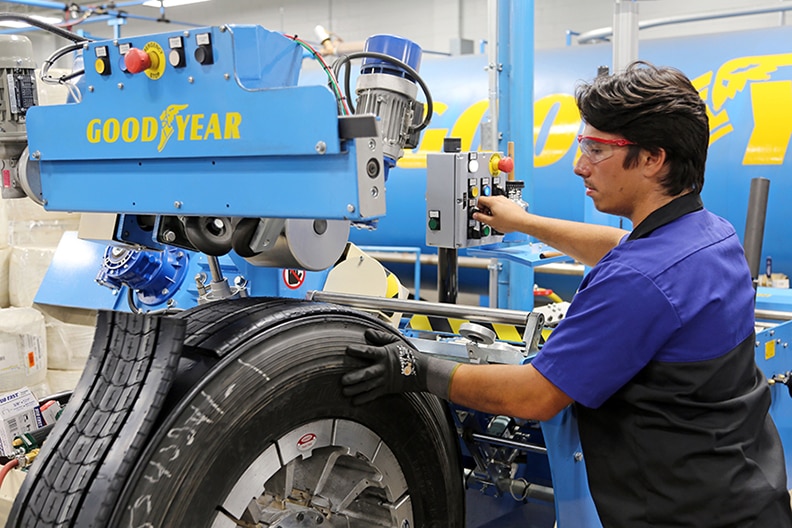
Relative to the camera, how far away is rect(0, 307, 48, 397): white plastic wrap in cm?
346

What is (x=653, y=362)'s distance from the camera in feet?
4.78

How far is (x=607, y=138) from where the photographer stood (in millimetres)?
1554

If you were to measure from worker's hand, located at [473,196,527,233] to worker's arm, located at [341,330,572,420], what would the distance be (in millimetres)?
869

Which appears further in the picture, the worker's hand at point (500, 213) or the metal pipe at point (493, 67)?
the metal pipe at point (493, 67)

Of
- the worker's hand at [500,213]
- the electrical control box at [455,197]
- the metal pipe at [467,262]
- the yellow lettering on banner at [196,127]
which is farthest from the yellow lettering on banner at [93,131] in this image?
the metal pipe at [467,262]

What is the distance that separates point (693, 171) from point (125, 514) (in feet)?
3.92

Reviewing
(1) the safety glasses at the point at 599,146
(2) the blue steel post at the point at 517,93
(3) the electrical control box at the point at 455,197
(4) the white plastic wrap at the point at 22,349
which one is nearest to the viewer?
(1) the safety glasses at the point at 599,146

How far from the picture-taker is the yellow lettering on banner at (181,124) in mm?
1380

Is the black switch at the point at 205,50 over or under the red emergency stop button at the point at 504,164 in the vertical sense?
over

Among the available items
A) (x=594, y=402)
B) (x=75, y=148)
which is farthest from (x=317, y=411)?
(x=75, y=148)

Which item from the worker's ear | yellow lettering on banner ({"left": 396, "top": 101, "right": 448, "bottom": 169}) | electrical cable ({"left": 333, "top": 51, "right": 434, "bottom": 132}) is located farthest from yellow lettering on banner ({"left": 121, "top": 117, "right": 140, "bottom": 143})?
yellow lettering on banner ({"left": 396, "top": 101, "right": 448, "bottom": 169})

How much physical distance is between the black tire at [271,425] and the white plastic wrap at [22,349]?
2360 millimetres

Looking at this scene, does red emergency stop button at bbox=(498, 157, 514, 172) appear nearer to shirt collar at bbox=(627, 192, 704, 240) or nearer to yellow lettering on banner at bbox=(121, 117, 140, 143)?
shirt collar at bbox=(627, 192, 704, 240)

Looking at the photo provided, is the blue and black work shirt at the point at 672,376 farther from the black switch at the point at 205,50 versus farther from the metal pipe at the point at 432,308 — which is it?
the black switch at the point at 205,50
